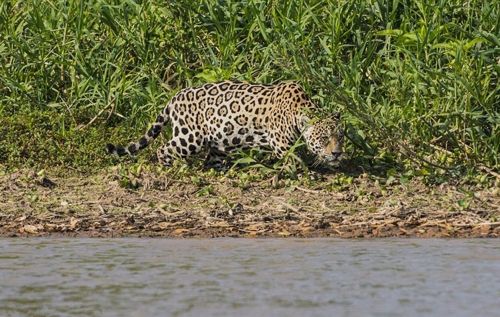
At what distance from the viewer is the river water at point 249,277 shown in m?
6.07

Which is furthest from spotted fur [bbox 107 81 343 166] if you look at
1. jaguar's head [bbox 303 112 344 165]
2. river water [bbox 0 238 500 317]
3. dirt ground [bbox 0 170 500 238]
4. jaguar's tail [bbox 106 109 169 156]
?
river water [bbox 0 238 500 317]

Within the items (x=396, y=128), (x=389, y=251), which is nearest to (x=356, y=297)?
(x=389, y=251)

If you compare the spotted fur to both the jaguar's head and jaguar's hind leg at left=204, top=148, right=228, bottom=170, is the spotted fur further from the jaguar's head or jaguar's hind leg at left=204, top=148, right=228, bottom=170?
the jaguar's head

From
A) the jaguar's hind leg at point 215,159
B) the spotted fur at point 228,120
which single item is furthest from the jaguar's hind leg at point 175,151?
the jaguar's hind leg at point 215,159

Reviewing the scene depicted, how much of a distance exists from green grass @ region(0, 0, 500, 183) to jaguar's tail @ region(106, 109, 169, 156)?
0.15 metres

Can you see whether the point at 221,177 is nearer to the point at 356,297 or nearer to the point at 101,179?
the point at 101,179

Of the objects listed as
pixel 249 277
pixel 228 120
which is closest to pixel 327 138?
pixel 228 120

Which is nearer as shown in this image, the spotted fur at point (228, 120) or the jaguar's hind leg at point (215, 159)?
the spotted fur at point (228, 120)

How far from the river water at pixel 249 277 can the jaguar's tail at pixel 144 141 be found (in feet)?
7.74

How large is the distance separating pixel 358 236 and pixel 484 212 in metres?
0.95

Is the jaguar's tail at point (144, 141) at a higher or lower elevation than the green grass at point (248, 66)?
lower

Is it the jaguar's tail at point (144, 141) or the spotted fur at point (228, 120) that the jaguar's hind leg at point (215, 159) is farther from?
the jaguar's tail at point (144, 141)

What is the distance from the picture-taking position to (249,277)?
22.4ft

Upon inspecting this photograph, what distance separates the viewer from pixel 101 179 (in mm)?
10000
